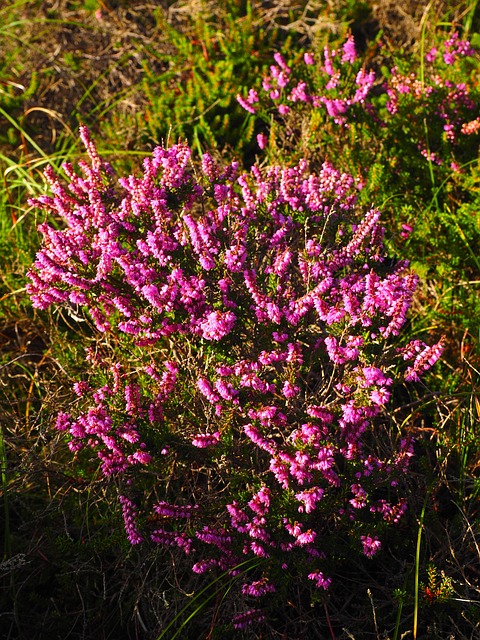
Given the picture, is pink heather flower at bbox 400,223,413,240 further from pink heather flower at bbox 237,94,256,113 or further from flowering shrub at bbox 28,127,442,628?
pink heather flower at bbox 237,94,256,113

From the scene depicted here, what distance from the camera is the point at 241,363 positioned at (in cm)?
251

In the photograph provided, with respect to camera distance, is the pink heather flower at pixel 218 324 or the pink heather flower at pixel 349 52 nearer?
the pink heather flower at pixel 218 324

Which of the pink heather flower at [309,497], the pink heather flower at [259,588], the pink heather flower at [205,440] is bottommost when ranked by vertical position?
the pink heather flower at [259,588]

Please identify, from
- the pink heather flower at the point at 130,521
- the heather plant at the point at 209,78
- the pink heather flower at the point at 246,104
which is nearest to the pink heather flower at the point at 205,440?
the pink heather flower at the point at 130,521

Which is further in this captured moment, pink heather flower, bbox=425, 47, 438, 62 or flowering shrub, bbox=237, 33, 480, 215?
pink heather flower, bbox=425, 47, 438, 62

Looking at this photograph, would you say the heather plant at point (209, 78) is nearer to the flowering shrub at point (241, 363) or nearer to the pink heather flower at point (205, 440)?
the flowering shrub at point (241, 363)

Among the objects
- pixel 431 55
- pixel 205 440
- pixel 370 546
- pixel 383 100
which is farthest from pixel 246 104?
pixel 370 546

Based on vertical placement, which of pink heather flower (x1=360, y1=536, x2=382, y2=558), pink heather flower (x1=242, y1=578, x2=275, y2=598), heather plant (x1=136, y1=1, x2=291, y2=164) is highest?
heather plant (x1=136, y1=1, x2=291, y2=164)

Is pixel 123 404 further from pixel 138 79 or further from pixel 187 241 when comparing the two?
pixel 138 79

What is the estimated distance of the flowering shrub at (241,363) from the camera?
2.42 meters

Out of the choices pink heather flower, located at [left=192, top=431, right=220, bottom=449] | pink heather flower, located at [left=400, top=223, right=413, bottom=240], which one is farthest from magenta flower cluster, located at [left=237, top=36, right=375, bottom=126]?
pink heather flower, located at [left=192, top=431, right=220, bottom=449]

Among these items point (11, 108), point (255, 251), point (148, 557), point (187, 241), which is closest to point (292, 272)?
point (255, 251)

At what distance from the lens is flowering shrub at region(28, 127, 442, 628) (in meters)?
2.42

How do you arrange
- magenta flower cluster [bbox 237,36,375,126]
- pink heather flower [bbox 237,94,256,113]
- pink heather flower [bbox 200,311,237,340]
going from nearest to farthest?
pink heather flower [bbox 200,311,237,340]
magenta flower cluster [bbox 237,36,375,126]
pink heather flower [bbox 237,94,256,113]
